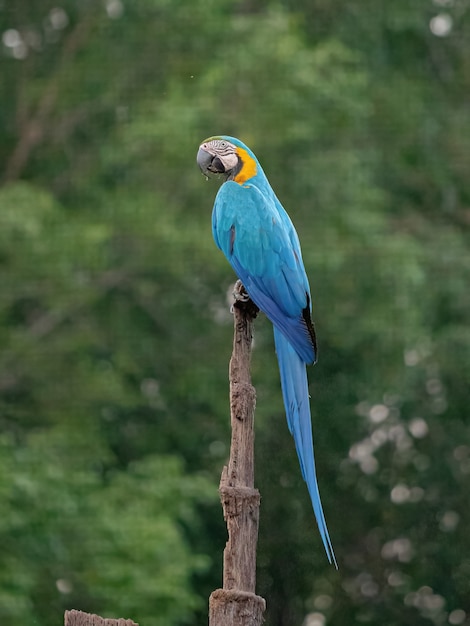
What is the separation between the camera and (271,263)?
310cm

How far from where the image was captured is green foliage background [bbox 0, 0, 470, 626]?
6.35 metres

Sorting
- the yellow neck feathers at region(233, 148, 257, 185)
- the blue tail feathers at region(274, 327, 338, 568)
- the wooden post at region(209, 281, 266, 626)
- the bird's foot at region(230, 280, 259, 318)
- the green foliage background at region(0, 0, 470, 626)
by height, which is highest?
the green foliage background at region(0, 0, 470, 626)

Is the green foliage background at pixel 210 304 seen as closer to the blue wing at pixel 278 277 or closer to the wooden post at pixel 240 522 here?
the blue wing at pixel 278 277

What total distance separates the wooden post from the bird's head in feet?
3.05

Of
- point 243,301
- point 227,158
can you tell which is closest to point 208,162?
point 227,158

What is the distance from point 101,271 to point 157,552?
1.56m

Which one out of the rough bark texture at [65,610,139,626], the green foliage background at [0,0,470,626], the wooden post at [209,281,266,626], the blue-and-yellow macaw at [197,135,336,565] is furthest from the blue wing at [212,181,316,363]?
the green foliage background at [0,0,470,626]

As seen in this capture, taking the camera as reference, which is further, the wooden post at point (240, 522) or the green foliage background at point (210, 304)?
the green foliage background at point (210, 304)

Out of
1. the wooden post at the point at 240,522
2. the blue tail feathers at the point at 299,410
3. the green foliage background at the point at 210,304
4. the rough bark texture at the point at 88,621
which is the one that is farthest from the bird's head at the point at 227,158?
the green foliage background at the point at 210,304

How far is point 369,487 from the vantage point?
26.1ft

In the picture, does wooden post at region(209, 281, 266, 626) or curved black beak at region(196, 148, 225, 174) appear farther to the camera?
curved black beak at region(196, 148, 225, 174)

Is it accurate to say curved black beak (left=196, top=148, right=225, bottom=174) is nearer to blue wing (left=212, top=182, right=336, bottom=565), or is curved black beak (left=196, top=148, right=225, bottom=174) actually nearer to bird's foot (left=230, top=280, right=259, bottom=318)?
blue wing (left=212, top=182, right=336, bottom=565)

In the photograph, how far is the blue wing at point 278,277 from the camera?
9.11 feet

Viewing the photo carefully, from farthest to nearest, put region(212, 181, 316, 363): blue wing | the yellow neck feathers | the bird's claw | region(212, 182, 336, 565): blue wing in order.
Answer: the yellow neck feathers → the bird's claw → region(212, 181, 316, 363): blue wing → region(212, 182, 336, 565): blue wing
